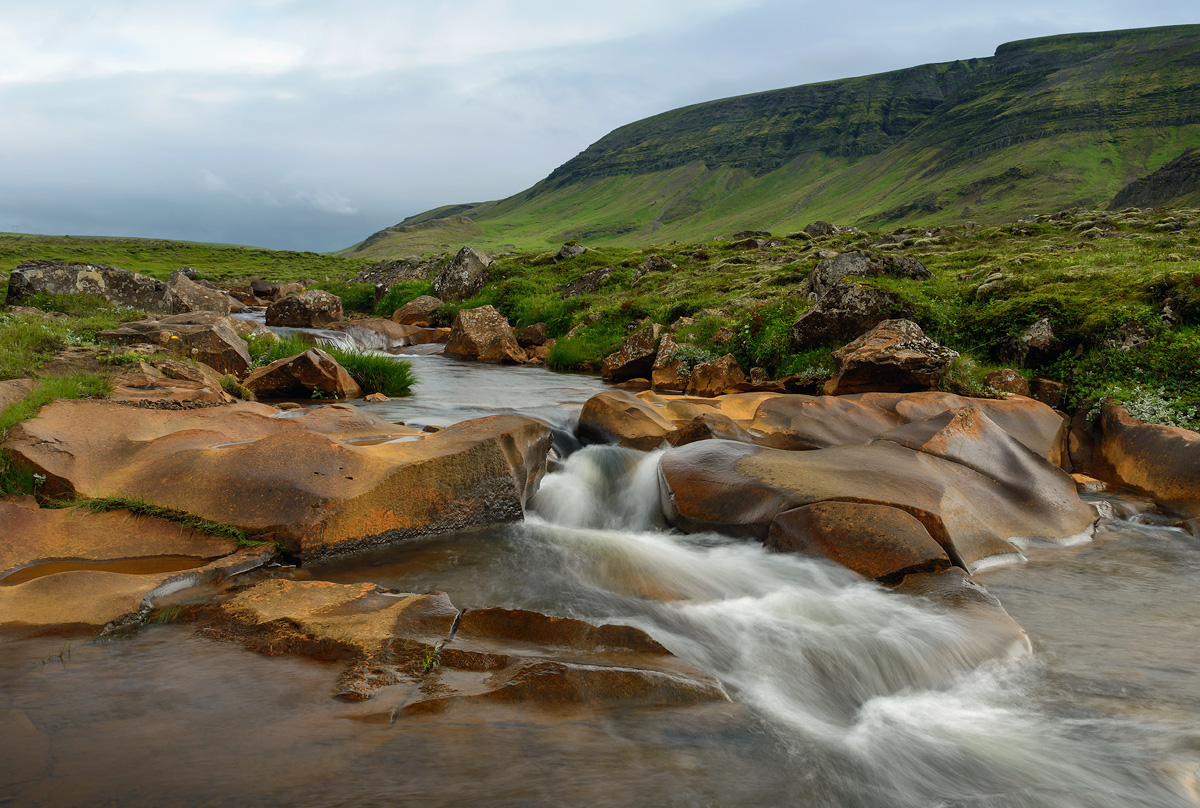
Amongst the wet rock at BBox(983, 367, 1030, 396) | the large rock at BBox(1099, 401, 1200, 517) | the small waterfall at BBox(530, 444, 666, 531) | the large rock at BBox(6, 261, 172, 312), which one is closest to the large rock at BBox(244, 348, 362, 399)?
the small waterfall at BBox(530, 444, 666, 531)

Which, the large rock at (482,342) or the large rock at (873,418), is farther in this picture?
the large rock at (482,342)

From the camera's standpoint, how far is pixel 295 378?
12914 mm

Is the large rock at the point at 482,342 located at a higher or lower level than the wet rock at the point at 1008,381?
higher

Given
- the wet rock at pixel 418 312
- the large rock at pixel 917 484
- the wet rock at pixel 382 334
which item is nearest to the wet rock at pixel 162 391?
the large rock at pixel 917 484

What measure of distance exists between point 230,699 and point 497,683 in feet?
5.14

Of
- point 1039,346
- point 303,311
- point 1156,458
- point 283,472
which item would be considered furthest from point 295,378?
point 1039,346

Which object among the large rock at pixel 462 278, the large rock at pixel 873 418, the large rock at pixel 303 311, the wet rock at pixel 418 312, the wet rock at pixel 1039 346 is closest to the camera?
the large rock at pixel 873 418

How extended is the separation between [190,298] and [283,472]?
1870 cm

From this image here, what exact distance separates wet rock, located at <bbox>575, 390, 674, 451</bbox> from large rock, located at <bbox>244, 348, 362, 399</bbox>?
5584 mm

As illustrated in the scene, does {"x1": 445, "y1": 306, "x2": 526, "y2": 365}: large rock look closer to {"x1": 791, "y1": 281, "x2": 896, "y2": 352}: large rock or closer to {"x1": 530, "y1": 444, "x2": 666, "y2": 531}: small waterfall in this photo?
{"x1": 791, "y1": 281, "x2": 896, "y2": 352}: large rock

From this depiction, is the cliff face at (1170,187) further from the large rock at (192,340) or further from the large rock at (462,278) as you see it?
the large rock at (192,340)

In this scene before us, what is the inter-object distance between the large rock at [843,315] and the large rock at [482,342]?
1079cm

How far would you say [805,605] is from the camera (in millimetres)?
6133

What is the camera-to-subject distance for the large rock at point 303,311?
25609 mm
